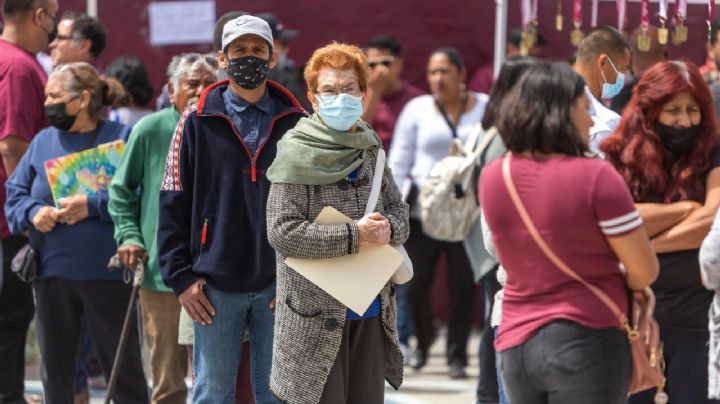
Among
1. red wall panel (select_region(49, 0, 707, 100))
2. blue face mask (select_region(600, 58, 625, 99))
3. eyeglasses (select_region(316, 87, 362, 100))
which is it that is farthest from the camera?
red wall panel (select_region(49, 0, 707, 100))

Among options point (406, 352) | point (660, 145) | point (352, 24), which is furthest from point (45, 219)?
point (352, 24)

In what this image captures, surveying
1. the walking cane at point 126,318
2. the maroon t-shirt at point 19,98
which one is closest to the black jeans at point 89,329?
the walking cane at point 126,318

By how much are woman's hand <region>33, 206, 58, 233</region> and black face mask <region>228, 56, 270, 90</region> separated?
1.55m

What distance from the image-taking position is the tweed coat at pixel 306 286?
4938 millimetres

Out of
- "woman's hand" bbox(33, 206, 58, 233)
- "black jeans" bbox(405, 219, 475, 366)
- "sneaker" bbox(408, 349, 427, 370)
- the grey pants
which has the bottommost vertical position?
"sneaker" bbox(408, 349, 427, 370)

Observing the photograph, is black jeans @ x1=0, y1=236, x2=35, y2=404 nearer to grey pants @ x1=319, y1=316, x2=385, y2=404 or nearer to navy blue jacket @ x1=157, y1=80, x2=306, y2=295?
navy blue jacket @ x1=157, y1=80, x2=306, y2=295

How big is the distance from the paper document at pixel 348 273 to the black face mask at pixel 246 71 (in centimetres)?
76

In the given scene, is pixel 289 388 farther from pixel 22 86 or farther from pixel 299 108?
pixel 22 86

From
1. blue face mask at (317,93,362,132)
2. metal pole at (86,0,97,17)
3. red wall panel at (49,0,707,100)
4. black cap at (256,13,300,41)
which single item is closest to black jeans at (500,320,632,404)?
blue face mask at (317,93,362,132)

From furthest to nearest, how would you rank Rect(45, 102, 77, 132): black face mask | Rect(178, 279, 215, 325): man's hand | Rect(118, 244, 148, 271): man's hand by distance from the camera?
Rect(45, 102, 77, 132): black face mask
Rect(118, 244, 148, 271): man's hand
Rect(178, 279, 215, 325): man's hand

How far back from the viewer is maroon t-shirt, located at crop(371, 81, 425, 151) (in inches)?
395

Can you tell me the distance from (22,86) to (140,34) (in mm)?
3701

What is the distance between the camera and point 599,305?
411 centimetres

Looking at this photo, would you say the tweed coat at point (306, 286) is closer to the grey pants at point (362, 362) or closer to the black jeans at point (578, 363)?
the grey pants at point (362, 362)
